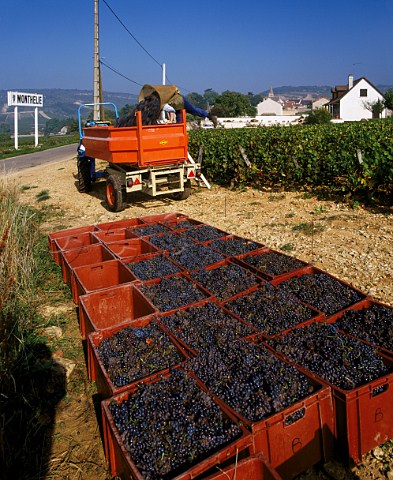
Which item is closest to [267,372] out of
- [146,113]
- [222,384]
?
[222,384]

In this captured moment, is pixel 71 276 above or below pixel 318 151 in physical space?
below

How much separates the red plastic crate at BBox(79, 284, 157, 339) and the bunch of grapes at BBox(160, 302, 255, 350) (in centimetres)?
48

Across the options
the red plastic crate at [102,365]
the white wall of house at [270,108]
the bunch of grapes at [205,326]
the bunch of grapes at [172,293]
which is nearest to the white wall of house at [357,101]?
the white wall of house at [270,108]

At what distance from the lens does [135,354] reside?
3496mm

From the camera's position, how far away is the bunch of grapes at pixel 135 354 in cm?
328

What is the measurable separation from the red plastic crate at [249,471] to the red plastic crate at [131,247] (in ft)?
13.6

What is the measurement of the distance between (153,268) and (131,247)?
120 centimetres

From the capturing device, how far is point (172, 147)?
9.70 metres

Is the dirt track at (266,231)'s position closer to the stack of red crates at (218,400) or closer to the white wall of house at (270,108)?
the stack of red crates at (218,400)

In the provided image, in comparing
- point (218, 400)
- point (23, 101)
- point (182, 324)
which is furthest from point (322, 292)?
point (23, 101)

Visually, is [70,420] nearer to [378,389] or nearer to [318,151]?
[378,389]

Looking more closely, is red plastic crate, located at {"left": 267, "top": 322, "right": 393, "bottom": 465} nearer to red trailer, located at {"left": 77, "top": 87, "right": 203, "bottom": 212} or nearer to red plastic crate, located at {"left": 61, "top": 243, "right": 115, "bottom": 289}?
red plastic crate, located at {"left": 61, "top": 243, "right": 115, "bottom": 289}

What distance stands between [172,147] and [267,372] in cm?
744

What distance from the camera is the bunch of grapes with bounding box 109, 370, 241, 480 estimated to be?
2.40 m
